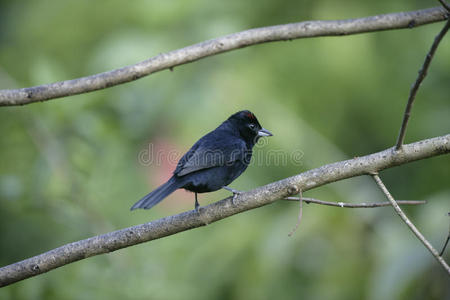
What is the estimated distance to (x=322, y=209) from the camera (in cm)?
420

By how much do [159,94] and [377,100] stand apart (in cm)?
239

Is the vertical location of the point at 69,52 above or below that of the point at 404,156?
above

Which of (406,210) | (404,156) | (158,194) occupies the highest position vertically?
(404,156)

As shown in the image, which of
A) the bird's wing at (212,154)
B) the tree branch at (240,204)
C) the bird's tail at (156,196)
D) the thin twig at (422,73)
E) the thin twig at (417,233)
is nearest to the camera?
the thin twig at (422,73)

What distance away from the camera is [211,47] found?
363cm

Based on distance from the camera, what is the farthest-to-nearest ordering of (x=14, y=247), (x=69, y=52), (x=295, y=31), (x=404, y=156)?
1. (x=69, y=52)
2. (x=14, y=247)
3. (x=295, y=31)
4. (x=404, y=156)

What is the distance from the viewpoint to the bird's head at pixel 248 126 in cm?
482

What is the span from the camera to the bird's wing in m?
4.07

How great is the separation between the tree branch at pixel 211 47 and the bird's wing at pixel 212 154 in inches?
32.8

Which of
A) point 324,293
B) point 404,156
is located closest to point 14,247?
point 324,293

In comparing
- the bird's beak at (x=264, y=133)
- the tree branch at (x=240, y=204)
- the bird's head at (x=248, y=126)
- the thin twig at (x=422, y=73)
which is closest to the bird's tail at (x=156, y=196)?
the tree branch at (x=240, y=204)

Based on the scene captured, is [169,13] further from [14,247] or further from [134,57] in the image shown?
[14,247]

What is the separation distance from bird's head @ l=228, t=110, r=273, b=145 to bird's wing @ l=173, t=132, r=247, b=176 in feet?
0.91

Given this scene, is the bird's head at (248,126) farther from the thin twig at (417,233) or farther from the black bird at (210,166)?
the thin twig at (417,233)
